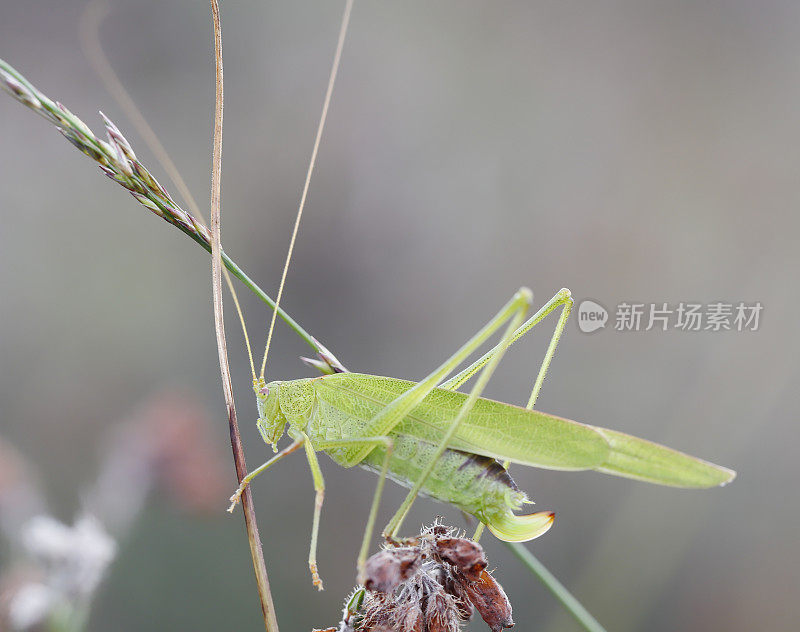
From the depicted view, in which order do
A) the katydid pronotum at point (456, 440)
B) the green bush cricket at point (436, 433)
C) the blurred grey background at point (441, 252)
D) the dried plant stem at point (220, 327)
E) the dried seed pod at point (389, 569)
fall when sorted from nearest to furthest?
the dried seed pod at point (389, 569)
the dried plant stem at point (220, 327)
the green bush cricket at point (436, 433)
the katydid pronotum at point (456, 440)
the blurred grey background at point (441, 252)

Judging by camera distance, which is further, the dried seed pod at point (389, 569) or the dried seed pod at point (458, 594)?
the dried seed pod at point (458, 594)

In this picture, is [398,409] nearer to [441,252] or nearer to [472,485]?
[472,485]

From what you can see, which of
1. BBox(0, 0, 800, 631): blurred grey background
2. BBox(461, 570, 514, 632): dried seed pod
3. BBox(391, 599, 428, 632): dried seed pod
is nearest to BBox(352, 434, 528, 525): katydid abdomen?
BBox(461, 570, 514, 632): dried seed pod

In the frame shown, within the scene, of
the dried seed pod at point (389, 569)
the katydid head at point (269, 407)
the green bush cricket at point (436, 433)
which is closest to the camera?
the dried seed pod at point (389, 569)

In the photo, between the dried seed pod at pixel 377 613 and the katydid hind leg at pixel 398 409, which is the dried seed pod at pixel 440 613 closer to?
the dried seed pod at pixel 377 613

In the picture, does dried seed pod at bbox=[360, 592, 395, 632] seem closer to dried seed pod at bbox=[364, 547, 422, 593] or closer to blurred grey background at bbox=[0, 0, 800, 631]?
dried seed pod at bbox=[364, 547, 422, 593]

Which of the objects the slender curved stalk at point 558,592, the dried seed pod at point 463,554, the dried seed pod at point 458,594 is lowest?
the dried seed pod at point 458,594

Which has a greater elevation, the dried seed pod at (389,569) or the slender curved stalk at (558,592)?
the slender curved stalk at (558,592)

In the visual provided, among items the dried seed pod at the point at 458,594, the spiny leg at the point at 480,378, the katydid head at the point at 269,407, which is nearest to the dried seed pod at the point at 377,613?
the dried seed pod at the point at 458,594
